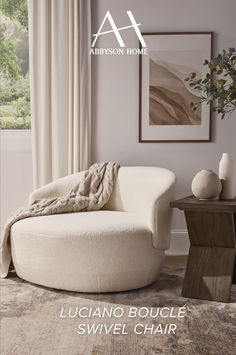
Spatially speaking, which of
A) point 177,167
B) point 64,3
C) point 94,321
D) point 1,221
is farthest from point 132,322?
point 64,3

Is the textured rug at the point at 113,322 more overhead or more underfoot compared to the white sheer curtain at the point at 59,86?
more underfoot

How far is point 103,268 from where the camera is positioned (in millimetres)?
2848

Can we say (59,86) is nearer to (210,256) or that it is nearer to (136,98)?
(136,98)

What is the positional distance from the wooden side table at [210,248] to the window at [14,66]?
1.96 meters

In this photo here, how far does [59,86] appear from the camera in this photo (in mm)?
3873

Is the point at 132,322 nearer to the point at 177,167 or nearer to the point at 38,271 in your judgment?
the point at 38,271

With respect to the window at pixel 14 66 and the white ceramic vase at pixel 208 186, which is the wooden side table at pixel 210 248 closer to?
the white ceramic vase at pixel 208 186

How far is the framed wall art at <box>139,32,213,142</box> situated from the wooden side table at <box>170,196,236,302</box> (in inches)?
44.0

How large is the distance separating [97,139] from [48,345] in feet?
7.00

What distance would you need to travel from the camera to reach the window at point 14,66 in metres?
4.15

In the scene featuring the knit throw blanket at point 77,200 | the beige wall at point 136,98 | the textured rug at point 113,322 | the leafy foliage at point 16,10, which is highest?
the leafy foliage at point 16,10

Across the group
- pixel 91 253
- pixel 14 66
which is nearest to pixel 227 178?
pixel 91 253

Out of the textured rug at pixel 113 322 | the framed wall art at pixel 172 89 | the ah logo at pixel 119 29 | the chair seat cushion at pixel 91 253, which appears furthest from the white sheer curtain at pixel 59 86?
the textured rug at pixel 113 322

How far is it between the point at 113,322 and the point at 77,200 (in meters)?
1.12
